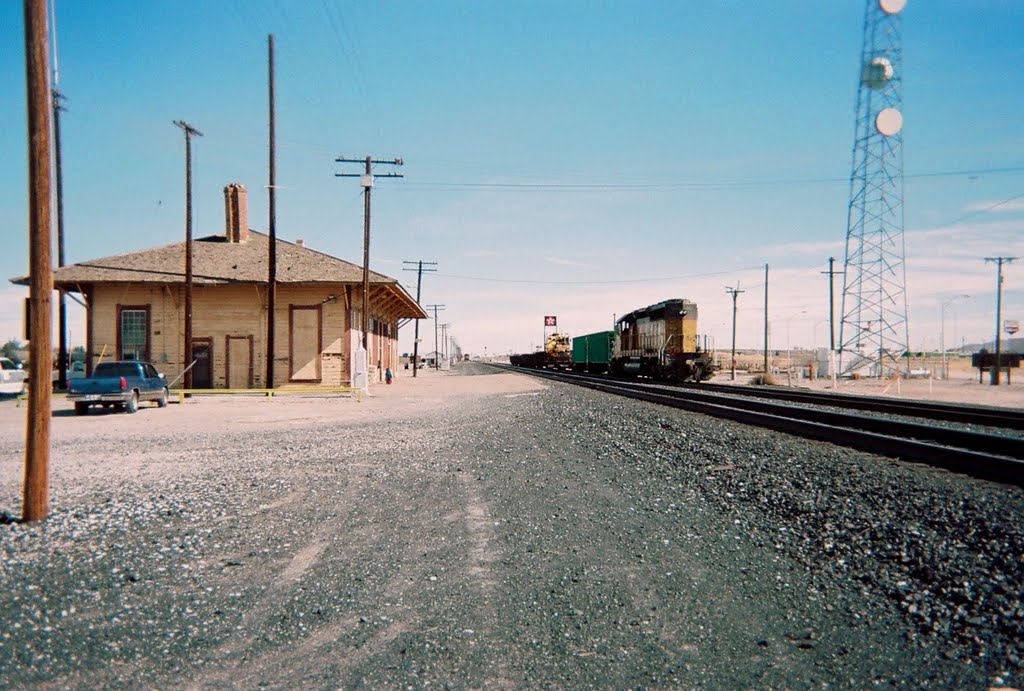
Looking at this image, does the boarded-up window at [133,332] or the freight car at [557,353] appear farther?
the freight car at [557,353]

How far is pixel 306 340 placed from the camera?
94.1 feet

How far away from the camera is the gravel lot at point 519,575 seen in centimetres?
368

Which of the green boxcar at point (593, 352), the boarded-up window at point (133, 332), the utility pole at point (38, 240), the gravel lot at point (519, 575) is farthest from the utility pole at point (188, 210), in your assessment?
the green boxcar at point (593, 352)

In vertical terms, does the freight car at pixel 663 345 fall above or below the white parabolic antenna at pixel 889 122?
below

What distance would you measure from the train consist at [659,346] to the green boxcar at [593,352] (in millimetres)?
72

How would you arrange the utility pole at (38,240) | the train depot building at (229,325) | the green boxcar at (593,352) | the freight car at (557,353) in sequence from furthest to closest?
the freight car at (557,353) < the green boxcar at (593,352) < the train depot building at (229,325) < the utility pole at (38,240)

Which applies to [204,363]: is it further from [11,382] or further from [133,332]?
[11,382]

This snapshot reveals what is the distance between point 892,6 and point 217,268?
144ft

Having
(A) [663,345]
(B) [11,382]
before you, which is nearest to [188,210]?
(B) [11,382]

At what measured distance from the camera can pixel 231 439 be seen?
13109 millimetres

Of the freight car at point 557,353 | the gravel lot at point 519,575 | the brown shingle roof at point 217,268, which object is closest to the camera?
the gravel lot at point 519,575

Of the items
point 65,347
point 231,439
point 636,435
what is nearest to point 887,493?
point 636,435

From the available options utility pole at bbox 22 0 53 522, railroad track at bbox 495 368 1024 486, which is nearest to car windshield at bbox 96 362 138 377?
utility pole at bbox 22 0 53 522

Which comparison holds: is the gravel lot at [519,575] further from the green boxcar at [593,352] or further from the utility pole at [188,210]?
the green boxcar at [593,352]
